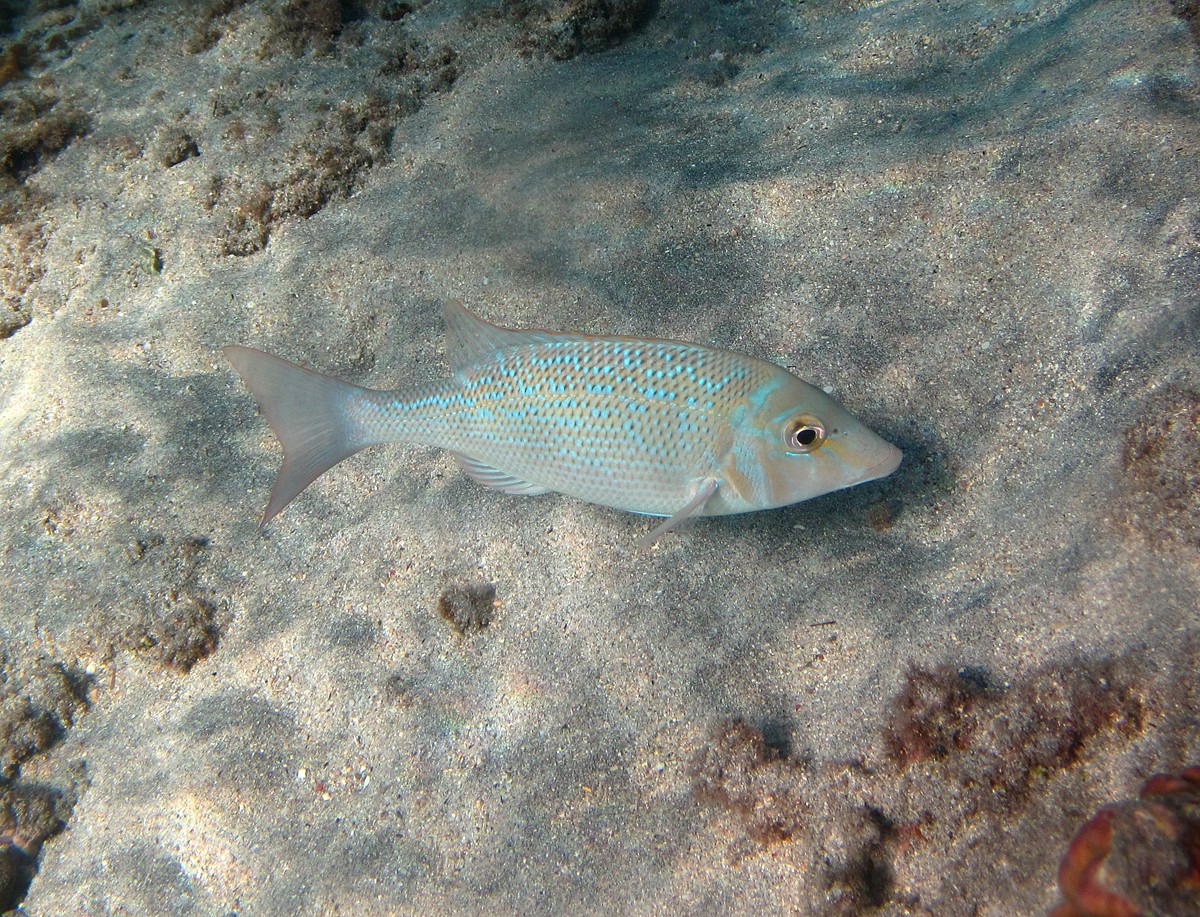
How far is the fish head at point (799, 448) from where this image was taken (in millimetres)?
2592

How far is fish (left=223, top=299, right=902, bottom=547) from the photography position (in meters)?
2.64

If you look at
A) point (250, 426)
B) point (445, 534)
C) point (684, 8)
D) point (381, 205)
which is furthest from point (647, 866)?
point (684, 8)

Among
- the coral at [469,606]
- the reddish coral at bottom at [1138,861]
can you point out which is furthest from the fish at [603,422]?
the reddish coral at bottom at [1138,861]

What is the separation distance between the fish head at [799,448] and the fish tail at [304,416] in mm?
1874

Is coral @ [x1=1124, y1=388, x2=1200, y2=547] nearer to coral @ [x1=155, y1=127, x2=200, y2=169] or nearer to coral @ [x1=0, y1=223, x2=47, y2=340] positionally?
coral @ [x1=155, y1=127, x2=200, y2=169]

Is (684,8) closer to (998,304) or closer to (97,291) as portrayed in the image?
(998,304)

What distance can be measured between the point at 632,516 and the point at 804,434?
1290 mm

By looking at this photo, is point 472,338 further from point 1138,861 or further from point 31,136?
point 31,136

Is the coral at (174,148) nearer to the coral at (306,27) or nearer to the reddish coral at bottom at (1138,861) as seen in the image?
the coral at (306,27)

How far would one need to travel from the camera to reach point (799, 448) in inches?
103

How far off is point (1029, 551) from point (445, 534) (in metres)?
3.07

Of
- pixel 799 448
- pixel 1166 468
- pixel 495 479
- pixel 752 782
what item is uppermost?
pixel 799 448

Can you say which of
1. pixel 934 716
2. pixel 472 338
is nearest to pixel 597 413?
pixel 472 338

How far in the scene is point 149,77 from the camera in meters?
6.39
